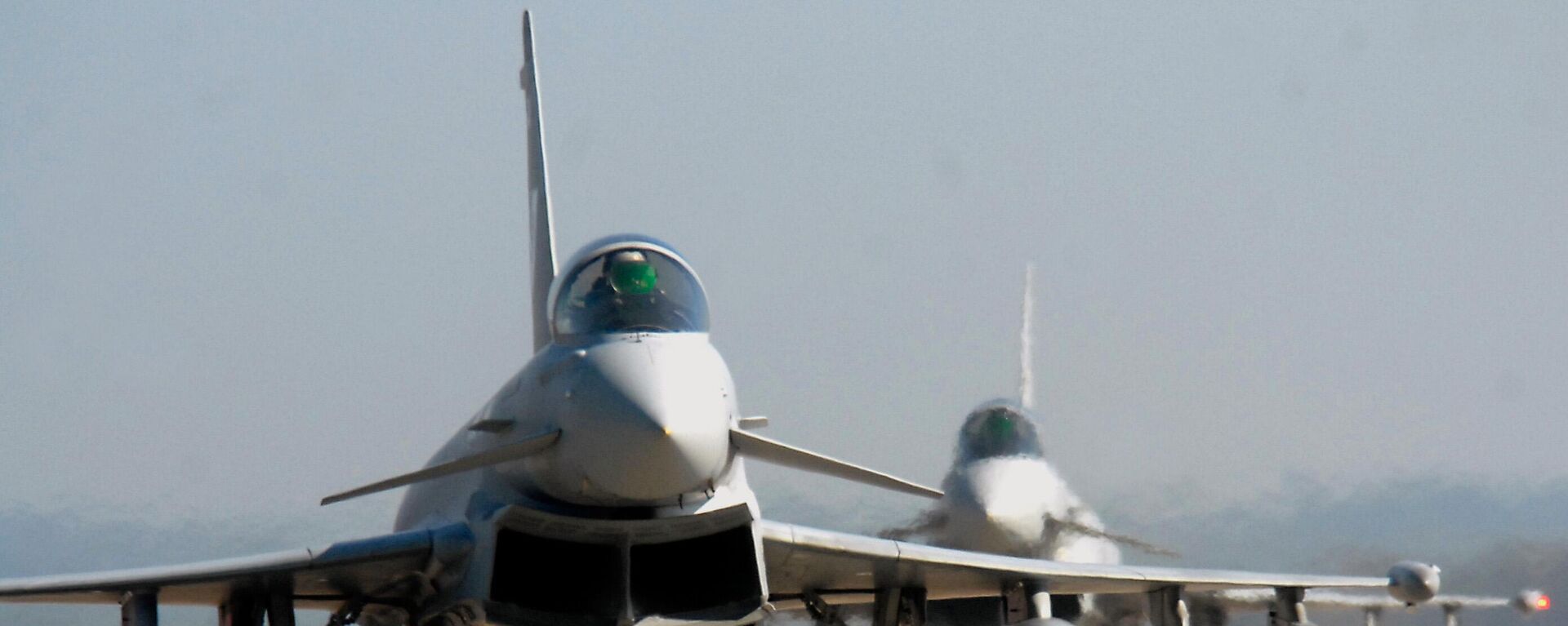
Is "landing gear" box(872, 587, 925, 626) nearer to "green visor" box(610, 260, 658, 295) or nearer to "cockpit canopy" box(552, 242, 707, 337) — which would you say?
"cockpit canopy" box(552, 242, 707, 337)

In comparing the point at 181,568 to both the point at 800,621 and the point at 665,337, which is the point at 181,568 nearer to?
the point at 665,337

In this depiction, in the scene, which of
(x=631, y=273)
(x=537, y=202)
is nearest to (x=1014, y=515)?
(x=537, y=202)

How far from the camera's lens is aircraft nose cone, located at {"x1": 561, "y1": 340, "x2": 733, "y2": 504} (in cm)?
978

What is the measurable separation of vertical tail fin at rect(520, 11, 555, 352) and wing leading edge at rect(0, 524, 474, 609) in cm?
269

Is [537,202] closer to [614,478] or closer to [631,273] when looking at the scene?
[631,273]

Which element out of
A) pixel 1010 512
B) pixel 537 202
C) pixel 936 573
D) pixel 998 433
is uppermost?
pixel 537 202

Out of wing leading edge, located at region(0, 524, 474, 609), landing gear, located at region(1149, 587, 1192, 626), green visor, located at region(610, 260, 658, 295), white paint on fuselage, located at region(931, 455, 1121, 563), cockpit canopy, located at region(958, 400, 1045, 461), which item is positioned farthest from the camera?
cockpit canopy, located at region(958, 400, 1045, 461)

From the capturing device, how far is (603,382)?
9.98m

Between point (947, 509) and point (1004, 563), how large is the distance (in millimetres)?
3977

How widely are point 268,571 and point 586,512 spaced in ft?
7.71

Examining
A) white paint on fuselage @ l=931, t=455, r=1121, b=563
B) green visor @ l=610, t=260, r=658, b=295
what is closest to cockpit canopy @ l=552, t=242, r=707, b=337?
green visor @ l=610, t=260, r=658, b=295

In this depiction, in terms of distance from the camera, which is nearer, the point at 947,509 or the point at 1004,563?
the point at 1004,563

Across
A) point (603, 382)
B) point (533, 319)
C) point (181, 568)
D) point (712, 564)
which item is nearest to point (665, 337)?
point (603, 382)

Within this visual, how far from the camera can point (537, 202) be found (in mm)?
17078
